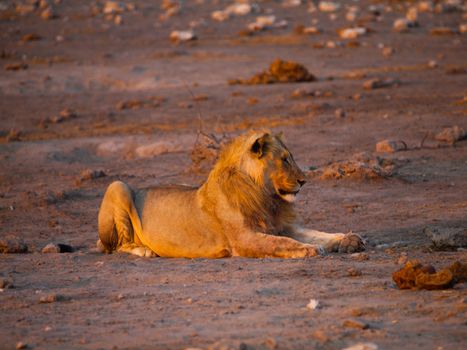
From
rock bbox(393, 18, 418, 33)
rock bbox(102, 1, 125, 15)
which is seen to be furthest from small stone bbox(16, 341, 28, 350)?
rock bbox(102, 1, 125, 15)

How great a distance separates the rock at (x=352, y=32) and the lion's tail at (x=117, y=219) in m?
18.0

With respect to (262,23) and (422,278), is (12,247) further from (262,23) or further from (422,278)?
(262,23)

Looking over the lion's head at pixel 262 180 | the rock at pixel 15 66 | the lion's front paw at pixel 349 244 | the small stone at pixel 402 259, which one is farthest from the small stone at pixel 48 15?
the small stone at pixel 402 259

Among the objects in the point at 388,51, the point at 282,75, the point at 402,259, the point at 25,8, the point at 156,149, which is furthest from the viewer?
the point at 25,8

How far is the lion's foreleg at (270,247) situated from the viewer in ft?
25.4

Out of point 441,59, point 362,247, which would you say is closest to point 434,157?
point 362,247

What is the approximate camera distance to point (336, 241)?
317 inches

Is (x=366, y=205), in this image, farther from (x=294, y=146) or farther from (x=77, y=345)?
(x=77, y=345)

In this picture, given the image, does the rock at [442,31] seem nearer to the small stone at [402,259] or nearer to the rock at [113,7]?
the rock at [113,7]

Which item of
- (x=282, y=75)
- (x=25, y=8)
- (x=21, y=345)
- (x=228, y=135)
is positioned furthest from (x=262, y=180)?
(x=25, y=8)

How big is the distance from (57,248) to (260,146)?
2.29 m

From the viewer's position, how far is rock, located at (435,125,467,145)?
13805 millimetres

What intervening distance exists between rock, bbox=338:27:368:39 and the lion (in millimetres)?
18049

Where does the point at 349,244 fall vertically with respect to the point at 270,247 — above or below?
below
